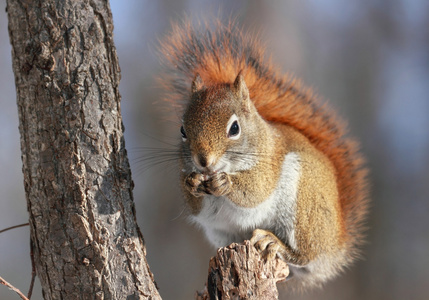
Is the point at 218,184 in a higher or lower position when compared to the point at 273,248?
higher

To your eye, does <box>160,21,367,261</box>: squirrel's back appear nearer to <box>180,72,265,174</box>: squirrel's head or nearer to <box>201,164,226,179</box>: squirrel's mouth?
<box>180,72,265,174</box>: squirrel's head

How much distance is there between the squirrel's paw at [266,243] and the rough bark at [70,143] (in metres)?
0.48

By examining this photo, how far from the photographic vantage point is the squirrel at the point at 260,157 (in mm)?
1629

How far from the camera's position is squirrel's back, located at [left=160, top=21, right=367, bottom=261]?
1902 millimetres

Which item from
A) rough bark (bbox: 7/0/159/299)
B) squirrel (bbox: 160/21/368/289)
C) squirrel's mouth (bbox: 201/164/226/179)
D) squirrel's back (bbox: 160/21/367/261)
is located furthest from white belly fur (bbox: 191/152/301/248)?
rough bark (bbox: 7/0/159/299)

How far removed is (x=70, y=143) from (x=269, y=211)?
0.78 metres

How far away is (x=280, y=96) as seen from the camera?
200cm

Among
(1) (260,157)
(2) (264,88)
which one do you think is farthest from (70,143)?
(2) (264,88)

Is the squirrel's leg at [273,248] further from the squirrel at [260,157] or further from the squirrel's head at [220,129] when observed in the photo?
the squirrel's head at [220,129]

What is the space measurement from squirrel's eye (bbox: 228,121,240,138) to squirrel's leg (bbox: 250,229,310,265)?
14.2 inches

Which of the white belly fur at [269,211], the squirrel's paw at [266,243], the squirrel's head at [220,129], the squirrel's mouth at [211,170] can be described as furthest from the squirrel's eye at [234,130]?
the squirrel's paw at [266,243]

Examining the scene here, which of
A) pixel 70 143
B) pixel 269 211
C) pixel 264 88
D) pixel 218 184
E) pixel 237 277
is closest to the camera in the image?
pixel 70 143

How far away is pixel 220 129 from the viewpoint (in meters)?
1.59

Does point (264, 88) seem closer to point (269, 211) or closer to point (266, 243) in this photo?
point (269, 211)
